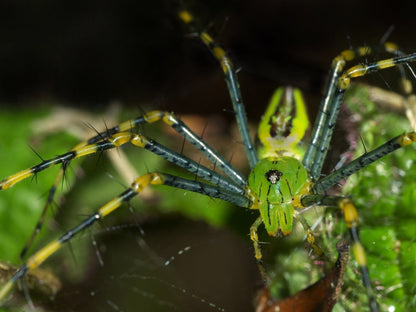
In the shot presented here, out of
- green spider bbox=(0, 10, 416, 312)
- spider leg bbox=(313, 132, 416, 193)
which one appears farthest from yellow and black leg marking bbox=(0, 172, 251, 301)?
spider leg bbox=(313, 132, 416, 193)

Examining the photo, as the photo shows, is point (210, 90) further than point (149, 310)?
Yes

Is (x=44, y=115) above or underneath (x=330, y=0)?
underneath

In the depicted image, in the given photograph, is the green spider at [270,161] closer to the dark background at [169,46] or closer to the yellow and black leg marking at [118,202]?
the yellow and black leg marking at [118,202]

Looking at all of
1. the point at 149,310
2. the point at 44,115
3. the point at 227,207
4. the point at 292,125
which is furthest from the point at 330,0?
the point at 149,310

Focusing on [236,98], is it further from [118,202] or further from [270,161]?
[118,202]

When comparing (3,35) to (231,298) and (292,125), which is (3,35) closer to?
(292,125)

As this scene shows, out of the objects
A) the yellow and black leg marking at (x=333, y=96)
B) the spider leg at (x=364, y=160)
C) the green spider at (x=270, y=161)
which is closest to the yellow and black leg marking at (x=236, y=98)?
the green spider at (x=270, y=161)

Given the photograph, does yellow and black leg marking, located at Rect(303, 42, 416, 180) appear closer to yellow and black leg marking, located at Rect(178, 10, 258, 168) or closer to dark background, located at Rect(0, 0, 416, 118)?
yellow and black leg marking, located at Rect(178, 10, 258, 168)

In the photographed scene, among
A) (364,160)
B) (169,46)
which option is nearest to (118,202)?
(364,160)
